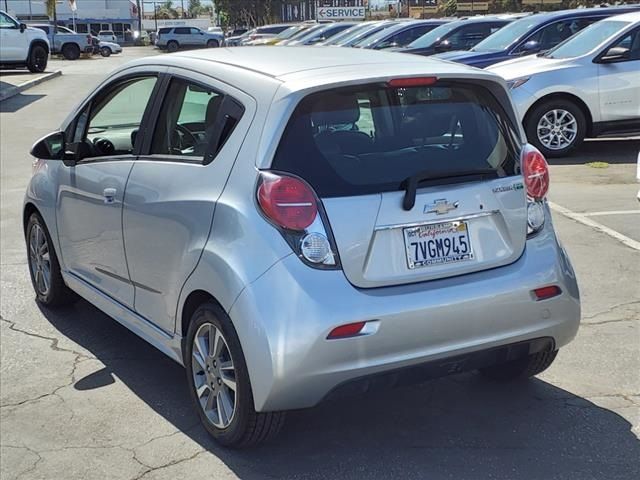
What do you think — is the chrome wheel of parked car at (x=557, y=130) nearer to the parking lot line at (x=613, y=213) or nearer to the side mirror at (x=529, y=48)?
the side mirror at (x=529, y=48)

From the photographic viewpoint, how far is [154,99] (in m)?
4.45

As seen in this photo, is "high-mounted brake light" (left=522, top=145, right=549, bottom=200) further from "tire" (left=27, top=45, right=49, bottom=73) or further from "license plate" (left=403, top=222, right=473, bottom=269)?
"tire" (left=27, top=45, right=49, bottom=73)

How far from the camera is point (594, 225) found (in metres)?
7.60

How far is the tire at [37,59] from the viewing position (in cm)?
2795

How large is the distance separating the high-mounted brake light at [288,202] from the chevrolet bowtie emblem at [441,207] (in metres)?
0.49

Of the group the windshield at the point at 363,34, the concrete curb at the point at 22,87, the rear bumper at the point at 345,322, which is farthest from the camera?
the windshield at the point at 363,34

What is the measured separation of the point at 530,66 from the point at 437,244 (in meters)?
8.72

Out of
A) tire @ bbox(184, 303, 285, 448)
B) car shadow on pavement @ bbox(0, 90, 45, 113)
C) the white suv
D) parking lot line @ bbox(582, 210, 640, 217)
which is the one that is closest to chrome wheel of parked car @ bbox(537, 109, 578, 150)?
parking lot line @ bbox(582, 210, 640, 217)

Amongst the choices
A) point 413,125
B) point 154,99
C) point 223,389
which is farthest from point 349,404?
point 154,99

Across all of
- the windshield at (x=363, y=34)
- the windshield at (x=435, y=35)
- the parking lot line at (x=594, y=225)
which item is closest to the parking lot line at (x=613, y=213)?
the parking lot line at (x=594, y=225)

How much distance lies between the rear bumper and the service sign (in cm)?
5519

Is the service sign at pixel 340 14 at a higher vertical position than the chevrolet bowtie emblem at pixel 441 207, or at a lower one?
higher

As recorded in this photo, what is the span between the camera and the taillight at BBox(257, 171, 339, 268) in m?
3.36

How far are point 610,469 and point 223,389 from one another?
1.68 m
